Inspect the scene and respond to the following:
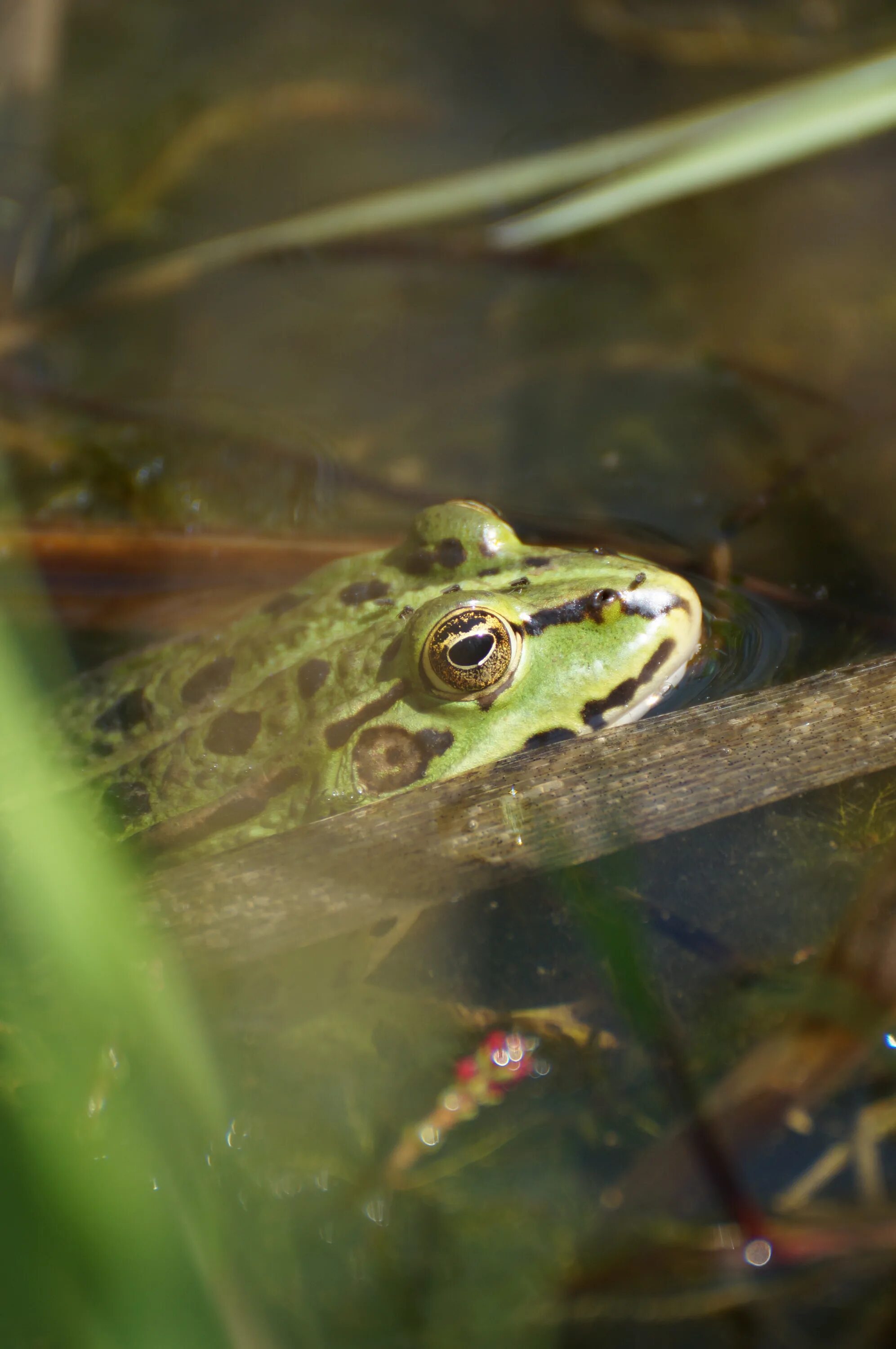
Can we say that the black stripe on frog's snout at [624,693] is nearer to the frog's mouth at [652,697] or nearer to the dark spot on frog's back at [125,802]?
the frog's mouth at [652,697]

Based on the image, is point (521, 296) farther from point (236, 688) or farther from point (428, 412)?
point (236, 688)

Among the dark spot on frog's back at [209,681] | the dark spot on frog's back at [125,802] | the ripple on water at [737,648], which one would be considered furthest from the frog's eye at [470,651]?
the dark spot on frog's back at [125,802]

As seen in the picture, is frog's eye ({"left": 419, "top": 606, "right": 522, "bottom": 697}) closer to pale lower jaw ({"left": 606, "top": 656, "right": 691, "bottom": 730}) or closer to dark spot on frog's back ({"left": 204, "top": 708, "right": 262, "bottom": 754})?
pale lower jaw ({"left": 606, "top": 656, "right": 691, "bottom": 730})

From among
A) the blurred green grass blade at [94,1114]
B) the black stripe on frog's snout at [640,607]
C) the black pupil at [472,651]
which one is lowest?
the blurred green grass blade at [94,1114]

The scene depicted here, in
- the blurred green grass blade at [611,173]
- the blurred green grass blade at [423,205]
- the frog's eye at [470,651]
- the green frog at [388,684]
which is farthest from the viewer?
the blurred green grass blade at [423,205]

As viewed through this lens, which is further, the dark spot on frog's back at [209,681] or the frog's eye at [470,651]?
the dark spot on frog's back at [209,681]

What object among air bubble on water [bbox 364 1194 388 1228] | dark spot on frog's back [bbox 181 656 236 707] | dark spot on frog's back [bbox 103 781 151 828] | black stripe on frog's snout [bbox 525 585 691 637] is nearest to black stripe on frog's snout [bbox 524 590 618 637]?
black stripe on frog's snout [bbox 525 585 691 637]
